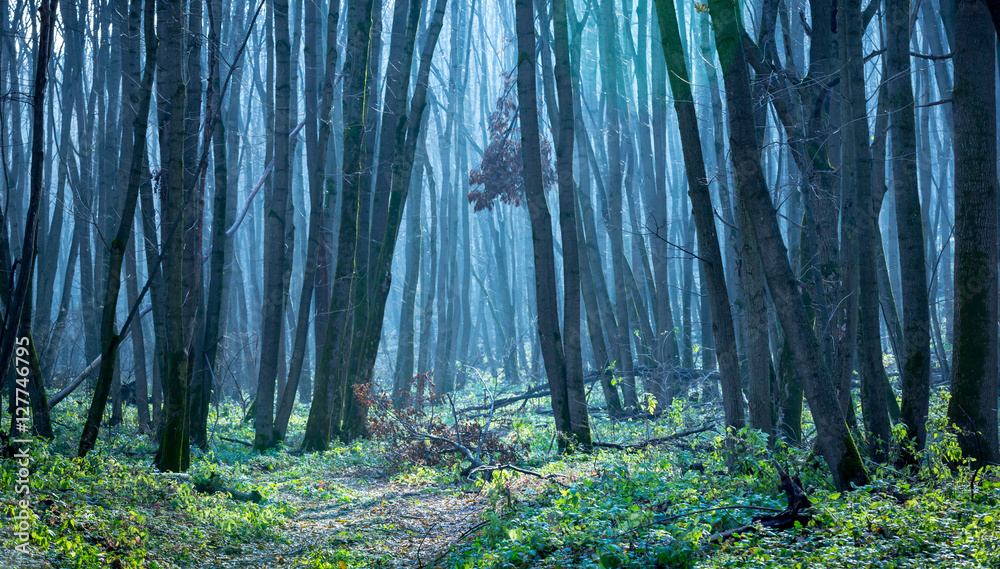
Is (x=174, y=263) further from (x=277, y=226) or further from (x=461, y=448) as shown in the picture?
(x=277, y=226)

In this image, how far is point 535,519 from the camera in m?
5.05

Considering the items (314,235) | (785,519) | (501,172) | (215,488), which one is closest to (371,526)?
(215,488)

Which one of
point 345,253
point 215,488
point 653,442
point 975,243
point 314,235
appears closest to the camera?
point 975,243

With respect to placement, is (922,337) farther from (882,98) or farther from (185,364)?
(185,364)

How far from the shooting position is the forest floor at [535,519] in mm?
3953

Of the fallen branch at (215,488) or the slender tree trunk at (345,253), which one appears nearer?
the fallen branch at (215,488)

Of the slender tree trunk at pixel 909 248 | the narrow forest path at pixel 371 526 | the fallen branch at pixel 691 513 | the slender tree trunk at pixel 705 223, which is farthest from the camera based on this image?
the slender tree trunk at pixel 705 223

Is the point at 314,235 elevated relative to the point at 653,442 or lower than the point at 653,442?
elevated

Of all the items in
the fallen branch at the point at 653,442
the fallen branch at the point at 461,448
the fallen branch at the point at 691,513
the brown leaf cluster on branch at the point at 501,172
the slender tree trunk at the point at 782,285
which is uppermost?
the brown leaf cluster on branch at the point at 501,172

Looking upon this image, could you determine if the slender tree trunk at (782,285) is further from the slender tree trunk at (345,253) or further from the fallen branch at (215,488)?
the slender tree trunk at (345,253)

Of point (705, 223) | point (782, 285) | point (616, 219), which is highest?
point (616, 219)

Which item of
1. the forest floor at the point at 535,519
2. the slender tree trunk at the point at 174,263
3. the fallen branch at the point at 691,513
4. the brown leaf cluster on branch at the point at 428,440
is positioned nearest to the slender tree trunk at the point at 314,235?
the brown leaf cluster on branch at the point at 428,440

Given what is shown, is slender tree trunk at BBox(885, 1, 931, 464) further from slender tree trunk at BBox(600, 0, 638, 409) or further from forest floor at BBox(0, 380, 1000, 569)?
slender tree trunk at BBox(600, 0, 638, 409)

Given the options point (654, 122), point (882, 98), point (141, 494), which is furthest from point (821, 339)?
point (654, 122)
